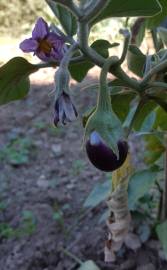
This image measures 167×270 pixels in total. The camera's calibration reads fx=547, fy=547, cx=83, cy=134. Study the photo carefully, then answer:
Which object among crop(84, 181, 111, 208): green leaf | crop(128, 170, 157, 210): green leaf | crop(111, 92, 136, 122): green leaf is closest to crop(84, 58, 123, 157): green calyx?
crop(111, 92, 136, 122): green leaf

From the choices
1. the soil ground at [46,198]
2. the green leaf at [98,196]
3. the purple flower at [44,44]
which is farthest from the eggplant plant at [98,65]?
the soil ground at [46,198]

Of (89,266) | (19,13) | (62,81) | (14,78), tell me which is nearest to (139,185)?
(89,266)

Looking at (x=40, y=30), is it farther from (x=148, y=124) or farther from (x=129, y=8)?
(x=148, y=124)

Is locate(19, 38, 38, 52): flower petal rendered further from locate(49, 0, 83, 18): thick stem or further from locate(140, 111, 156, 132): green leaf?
locate(140, 111, 156, 132): green leaf

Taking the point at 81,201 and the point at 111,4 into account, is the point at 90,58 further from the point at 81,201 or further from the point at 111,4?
the point at 81,201

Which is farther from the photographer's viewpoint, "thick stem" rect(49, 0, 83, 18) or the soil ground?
the soil ground

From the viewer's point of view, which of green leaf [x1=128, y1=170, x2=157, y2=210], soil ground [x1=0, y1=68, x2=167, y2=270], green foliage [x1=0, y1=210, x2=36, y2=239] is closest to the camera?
green leaf [x1=128, y1=170, x2=157, y2=210]
